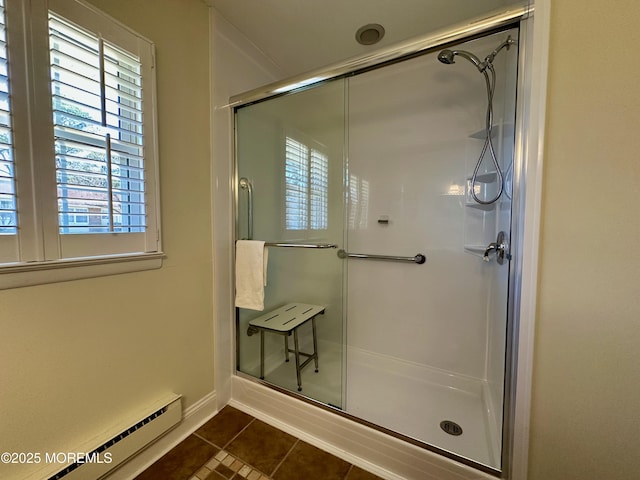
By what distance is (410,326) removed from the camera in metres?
1.92

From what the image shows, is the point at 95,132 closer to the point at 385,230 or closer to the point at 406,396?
the point at 385,230

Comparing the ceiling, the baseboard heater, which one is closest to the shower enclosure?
the ceiling

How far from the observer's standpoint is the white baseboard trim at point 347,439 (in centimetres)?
104

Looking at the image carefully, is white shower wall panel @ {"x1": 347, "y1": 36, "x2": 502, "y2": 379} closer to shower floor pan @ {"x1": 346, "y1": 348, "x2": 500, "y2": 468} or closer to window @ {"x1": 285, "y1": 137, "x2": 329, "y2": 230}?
shower floor pan @ {"x1": 346, "y1": 348, "x2": 500, "y2": 468}

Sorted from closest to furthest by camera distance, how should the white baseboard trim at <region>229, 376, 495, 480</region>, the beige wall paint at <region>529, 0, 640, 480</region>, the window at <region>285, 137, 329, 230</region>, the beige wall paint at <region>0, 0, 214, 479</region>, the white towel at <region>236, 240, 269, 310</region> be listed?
1. the beige wall paint at <region>529, 0, 640, 480</region>
2. the beige wall paint at <region>0, 0, 214, 479</region>
3. the white baseboard trim at <region>229, 376, 495, 480</region>
4. the white towel at <region>236, 240, 269, 310</region>
5. the window at <region>285, 137, 329, 230</region>

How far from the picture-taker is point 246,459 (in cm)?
120

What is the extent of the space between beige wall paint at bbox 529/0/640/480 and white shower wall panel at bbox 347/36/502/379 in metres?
0.91

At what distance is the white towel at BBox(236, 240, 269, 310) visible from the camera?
4.93ft

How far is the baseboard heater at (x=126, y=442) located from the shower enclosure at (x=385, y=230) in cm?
46

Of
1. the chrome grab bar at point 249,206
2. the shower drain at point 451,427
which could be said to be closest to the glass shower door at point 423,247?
the shower drain at point 451,427

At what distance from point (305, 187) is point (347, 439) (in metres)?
1.52

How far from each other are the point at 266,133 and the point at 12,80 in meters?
1.12

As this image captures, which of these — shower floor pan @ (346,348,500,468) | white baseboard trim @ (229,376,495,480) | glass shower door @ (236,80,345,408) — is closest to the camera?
white baseboard trim @ (229,376,495,480)

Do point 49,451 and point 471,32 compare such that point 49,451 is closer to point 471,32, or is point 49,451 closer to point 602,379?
point 602,379
